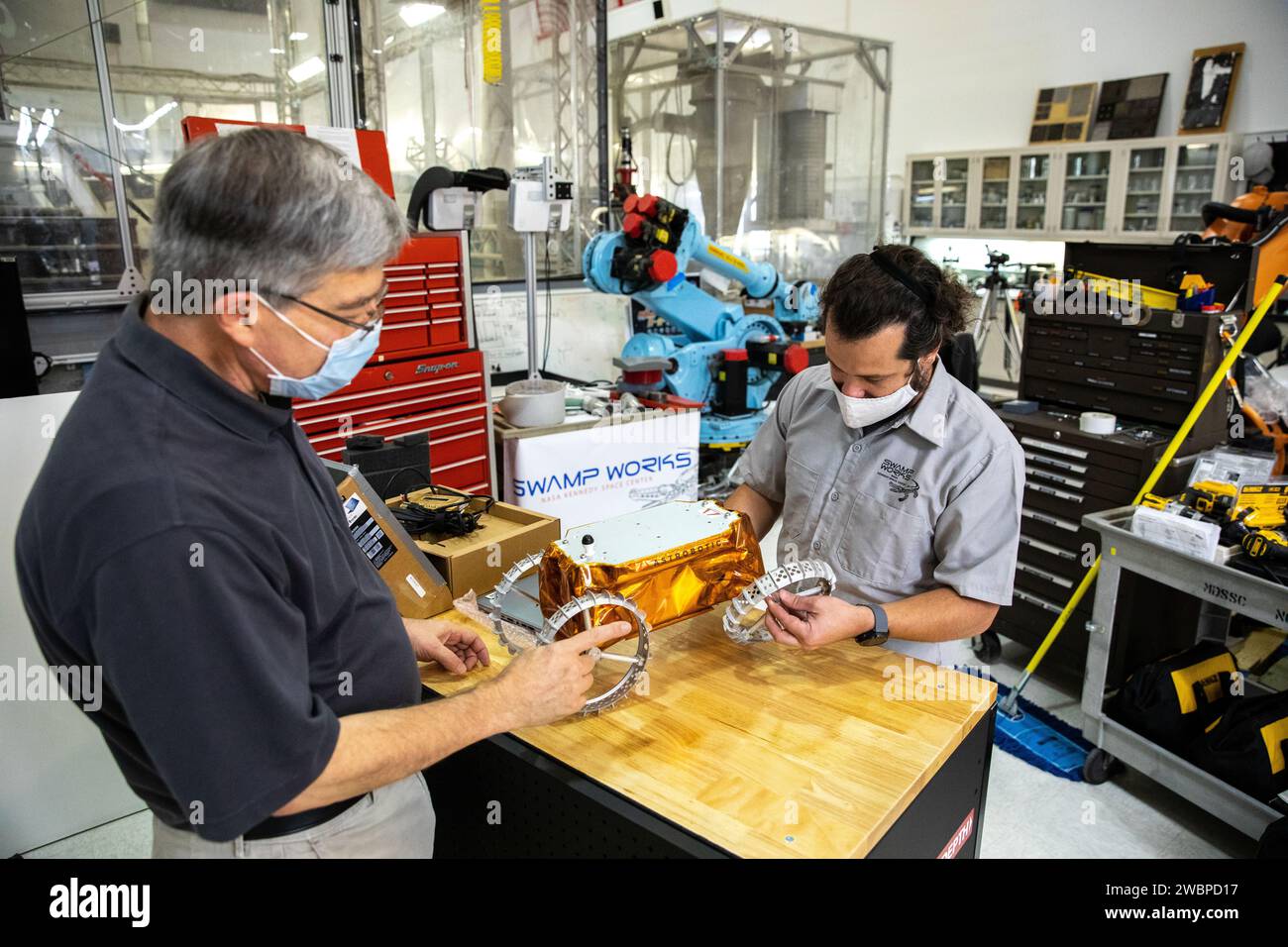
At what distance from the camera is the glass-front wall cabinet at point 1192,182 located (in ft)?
20.3

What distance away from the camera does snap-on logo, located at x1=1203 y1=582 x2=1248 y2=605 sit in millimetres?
2172

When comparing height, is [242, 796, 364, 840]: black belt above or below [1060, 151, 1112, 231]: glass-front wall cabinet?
below

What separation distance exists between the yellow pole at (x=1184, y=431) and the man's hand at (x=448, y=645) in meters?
2.04

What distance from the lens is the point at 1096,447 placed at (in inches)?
114

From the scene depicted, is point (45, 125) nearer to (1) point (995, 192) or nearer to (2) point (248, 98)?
(2) point (248, 98)

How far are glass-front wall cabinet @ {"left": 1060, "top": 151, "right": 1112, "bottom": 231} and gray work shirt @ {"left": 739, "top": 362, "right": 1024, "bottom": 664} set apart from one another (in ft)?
20.3

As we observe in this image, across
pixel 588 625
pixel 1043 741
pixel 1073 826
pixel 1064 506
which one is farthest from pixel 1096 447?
pixel 588 625

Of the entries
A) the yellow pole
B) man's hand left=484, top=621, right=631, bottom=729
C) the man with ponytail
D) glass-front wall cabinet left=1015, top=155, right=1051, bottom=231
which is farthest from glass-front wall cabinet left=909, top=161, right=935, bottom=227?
man's hand left=484, top=621, right=631, bottom=729

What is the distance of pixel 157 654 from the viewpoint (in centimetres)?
77

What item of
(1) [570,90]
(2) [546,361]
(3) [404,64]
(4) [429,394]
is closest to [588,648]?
(4) [429,394]

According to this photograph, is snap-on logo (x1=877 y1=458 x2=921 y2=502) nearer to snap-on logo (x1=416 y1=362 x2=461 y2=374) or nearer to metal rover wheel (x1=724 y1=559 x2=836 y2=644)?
metal rover wheel (x1=724 y1=559 x2=836 y2=644)

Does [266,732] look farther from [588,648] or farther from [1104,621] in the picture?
[1104,621]

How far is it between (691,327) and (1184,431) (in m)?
2.20
